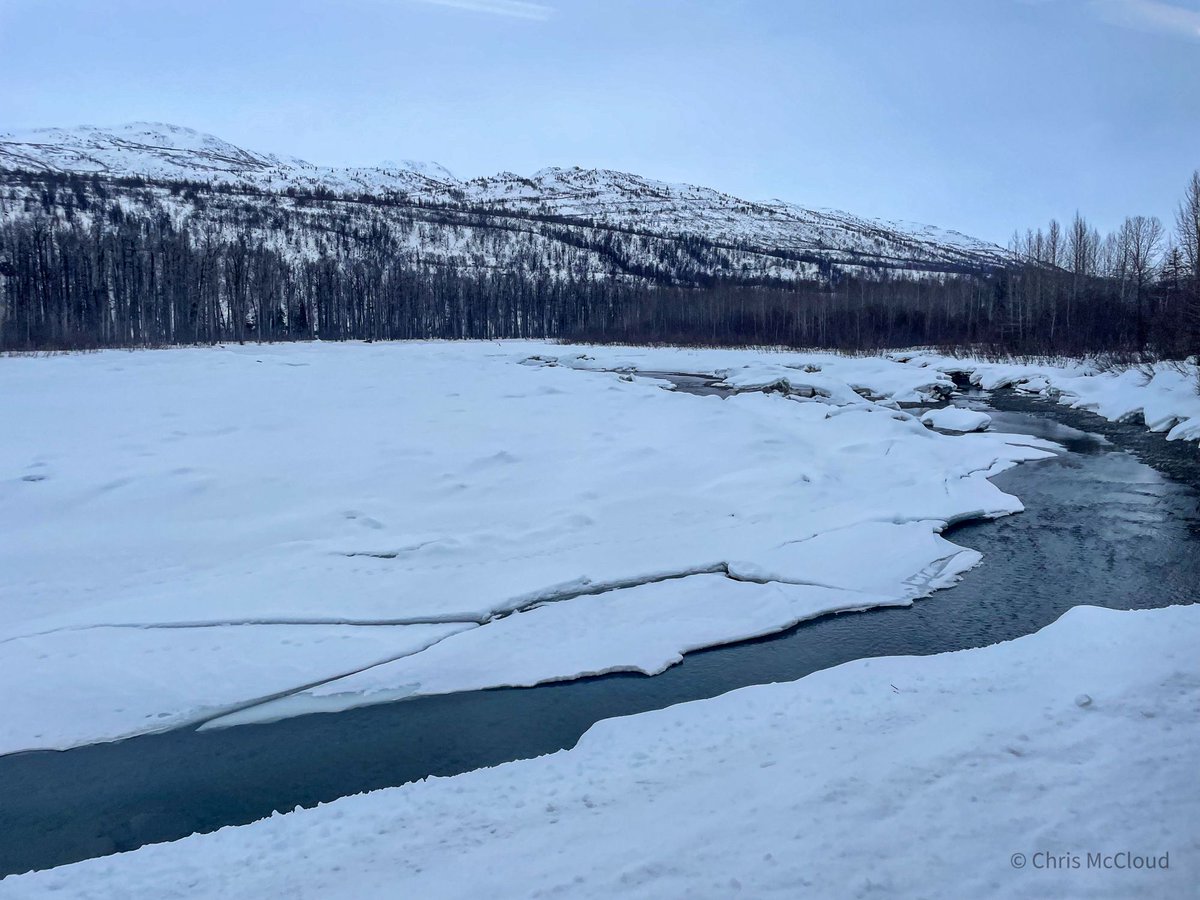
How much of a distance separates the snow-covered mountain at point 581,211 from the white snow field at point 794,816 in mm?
101314

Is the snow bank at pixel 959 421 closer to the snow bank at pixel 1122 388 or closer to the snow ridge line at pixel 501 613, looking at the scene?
the snow bank at pixel 1122 388

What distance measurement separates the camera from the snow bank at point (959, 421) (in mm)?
17641

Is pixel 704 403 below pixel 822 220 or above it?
below

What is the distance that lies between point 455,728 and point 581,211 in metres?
167

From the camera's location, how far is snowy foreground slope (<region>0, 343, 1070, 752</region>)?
5.99 metres

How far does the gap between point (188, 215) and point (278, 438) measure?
9802 centimetres

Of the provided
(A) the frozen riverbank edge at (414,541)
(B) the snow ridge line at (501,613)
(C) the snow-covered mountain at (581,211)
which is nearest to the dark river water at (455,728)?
(A) the frozen riverbank edge at (414,541)

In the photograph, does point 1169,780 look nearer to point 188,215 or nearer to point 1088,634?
point 1088,634

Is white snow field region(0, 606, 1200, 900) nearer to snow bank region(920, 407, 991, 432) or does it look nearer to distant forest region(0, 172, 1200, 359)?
snow bank region(920, 407, 991, 432)

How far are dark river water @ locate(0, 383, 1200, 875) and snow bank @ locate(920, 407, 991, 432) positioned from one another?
8436 mm

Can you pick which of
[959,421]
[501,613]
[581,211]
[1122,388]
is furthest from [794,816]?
[581,211]

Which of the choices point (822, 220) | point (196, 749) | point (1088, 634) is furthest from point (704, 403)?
point (822, 220)

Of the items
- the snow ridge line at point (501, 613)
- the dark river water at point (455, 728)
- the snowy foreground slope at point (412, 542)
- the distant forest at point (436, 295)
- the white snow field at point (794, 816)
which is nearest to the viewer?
the white snow field at point (794, 816)

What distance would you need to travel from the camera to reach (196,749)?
5.04 metres
